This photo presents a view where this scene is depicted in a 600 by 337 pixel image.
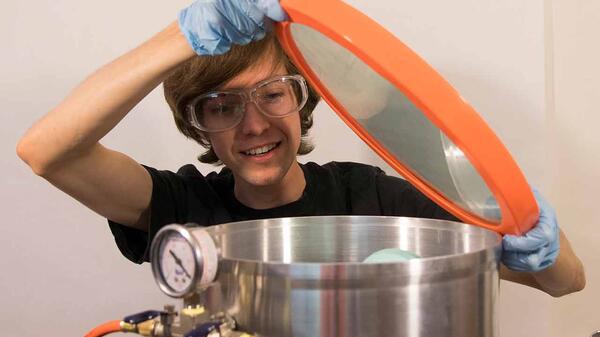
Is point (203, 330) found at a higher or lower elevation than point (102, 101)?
lower

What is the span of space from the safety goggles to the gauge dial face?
1.37 ft

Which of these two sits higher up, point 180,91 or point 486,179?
point 180,91

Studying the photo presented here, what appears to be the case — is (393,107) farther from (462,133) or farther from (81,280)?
(81,280)

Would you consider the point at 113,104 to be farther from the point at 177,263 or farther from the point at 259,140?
the point at 177,263

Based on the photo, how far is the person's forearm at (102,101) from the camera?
79 cm

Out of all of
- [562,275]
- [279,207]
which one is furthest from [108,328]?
[562,275]

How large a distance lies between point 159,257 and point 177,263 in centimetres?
3

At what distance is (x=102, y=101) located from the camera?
0.81m

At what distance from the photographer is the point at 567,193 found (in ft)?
4.00

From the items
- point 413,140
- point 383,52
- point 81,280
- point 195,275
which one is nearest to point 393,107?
point 413,140

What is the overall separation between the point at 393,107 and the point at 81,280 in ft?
3.13

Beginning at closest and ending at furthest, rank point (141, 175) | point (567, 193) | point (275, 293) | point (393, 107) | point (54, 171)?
point (275, 293)
point (393, 107)
point (54, 171)
point (141, 175)
point (567, 193)

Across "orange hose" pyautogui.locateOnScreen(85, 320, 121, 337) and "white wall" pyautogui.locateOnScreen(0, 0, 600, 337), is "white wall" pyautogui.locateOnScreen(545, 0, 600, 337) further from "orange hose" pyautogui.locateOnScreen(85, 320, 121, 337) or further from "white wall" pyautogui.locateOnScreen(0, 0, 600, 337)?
"orange hose" pyautogui.locateOnScreen(85, 320, 121, 337)

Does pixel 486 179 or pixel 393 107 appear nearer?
pixel 486 179
